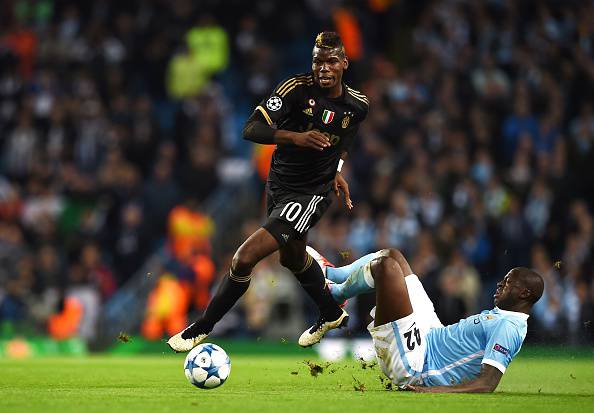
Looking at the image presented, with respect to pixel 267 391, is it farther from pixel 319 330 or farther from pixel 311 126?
pixel 311 126

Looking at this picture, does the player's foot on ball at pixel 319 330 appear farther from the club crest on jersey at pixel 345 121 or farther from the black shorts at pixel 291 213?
the club crest on jersey at pixel 345 121

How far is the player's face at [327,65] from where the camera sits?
29.1 feet

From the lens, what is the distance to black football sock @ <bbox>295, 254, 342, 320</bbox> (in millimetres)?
9477

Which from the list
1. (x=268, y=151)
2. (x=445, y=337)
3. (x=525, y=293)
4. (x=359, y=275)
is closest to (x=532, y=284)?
(x=525, y=293)

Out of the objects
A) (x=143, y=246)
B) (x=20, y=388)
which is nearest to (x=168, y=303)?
(x=143, y=246)

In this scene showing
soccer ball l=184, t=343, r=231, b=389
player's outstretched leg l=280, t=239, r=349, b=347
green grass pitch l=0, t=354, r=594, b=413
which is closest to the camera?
green grass pitch l=0, t=354, r=594, b=413

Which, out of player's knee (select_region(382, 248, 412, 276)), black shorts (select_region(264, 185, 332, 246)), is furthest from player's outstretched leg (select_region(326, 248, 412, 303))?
black shorts (select_region(264, 185, 332, 246))

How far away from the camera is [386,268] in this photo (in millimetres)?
8227

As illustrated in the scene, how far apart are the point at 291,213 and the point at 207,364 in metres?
1.49

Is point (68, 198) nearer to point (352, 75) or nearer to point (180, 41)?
point (180, 41)

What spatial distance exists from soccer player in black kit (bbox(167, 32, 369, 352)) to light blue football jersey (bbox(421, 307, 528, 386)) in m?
1.40

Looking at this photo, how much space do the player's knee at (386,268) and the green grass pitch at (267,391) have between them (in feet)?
2.88

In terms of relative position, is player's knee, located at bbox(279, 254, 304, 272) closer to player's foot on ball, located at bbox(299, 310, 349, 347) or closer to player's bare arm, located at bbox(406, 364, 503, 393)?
player's foot on ball, located at bbox(299, 310, 349, 347)

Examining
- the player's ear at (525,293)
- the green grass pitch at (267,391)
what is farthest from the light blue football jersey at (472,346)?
the green grass pitch at (267,391)
